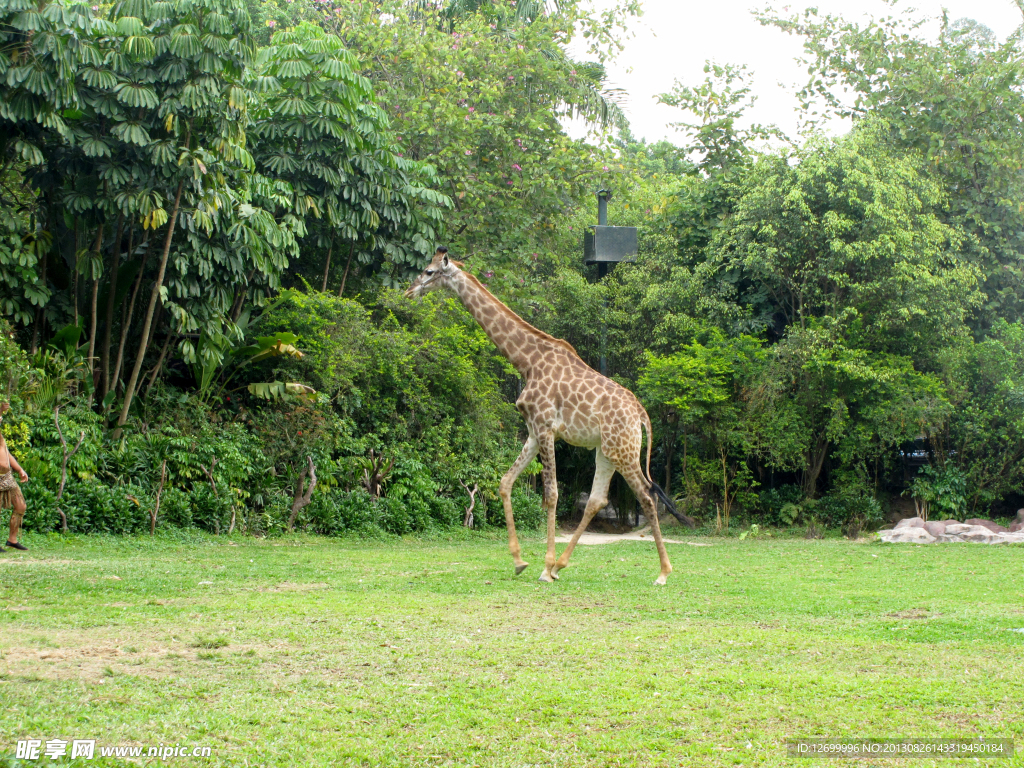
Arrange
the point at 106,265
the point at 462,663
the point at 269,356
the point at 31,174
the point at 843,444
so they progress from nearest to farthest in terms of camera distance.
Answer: the point at 462,663 < the point at 31,174 < the point at 106,265 < the point at 269,356 < the point at 843,444

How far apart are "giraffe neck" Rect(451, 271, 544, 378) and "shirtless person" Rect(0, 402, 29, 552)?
508cm

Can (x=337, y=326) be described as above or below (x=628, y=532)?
above

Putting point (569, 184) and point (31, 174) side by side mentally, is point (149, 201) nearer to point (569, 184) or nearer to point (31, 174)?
point (31, 174)

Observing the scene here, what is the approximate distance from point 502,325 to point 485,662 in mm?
5636

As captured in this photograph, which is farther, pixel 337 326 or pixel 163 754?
pixel 337 326

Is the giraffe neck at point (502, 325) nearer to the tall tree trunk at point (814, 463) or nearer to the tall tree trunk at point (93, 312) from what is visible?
the tall tree trunk at point (93, 312)

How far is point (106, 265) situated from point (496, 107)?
32.8 feet

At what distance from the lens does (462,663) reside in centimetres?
544

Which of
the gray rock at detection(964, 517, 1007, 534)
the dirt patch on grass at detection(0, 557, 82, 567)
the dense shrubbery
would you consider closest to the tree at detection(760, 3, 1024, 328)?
the dense shrubbery

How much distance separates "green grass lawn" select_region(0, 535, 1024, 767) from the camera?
13.3 ft

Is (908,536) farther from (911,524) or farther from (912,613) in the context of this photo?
(912,613)

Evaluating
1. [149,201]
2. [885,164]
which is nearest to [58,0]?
[149,201]

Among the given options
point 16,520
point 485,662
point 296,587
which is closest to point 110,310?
point 16,520

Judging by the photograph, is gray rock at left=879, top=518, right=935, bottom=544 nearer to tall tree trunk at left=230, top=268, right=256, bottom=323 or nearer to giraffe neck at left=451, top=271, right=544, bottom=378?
giraffe neck at left=451, top=271, right=544, bottom=378
